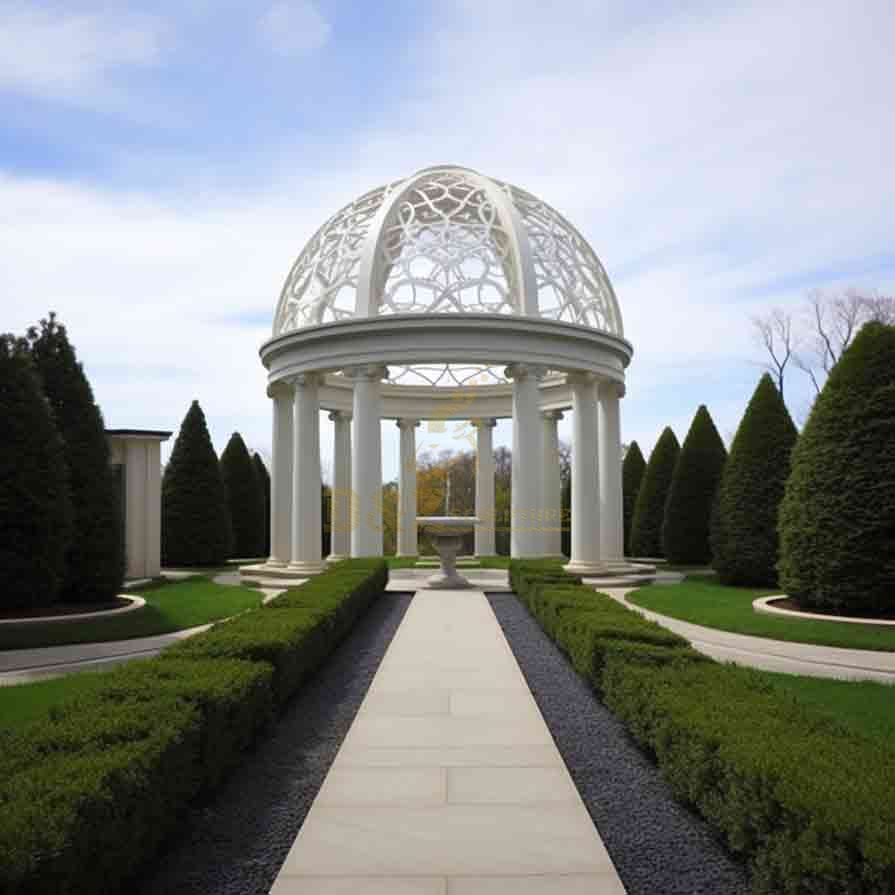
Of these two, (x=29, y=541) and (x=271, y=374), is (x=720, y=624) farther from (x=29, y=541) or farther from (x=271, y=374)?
(x=271, y=374)

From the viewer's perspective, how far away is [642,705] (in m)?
8.61

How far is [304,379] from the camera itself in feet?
97.3

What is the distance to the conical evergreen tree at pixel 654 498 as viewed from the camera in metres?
40.7

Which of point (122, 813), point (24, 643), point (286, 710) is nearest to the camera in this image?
point (122, 813)

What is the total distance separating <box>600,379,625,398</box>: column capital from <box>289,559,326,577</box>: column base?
12.3 metres

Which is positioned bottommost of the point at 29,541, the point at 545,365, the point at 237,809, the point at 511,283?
the point at 237,809

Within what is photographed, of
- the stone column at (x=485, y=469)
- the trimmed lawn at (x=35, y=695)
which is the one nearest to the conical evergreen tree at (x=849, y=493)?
the trimmed lawn at (x=35, y=695)

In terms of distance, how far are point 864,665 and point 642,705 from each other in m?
7.19

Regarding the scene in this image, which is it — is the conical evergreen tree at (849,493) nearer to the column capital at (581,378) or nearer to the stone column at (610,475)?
the column capital at (581,378)

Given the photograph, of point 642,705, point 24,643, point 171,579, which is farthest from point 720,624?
point 171,579

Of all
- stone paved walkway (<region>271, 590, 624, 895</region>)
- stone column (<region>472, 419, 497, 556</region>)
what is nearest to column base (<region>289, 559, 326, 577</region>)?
stone column (<region>472, 419, 497, 556</region>)

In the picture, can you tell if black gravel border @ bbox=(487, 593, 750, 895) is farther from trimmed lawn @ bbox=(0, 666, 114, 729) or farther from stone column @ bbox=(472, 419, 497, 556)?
stone column @ bbox=(472, 419, 497, 556)

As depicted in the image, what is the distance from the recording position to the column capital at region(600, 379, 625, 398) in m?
30.8

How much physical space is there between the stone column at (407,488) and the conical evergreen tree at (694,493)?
38.7ft
